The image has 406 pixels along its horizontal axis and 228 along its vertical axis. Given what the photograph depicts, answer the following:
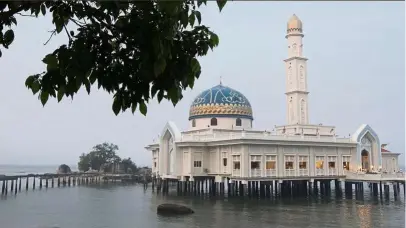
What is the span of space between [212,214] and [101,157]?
2275 inches

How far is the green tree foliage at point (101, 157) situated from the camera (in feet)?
263

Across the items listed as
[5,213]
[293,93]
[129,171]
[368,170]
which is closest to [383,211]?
[368,170]

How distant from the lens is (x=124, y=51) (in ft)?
12.3

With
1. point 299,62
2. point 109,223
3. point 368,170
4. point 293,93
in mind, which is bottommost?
point 109,223

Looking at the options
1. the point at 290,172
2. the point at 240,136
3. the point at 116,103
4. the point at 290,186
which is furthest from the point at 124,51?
the point at 290,186

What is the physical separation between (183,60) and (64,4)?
3.96 ft

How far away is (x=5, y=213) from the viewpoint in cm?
2742

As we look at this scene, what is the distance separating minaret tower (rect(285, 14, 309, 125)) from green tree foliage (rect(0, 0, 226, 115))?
36.7 metres

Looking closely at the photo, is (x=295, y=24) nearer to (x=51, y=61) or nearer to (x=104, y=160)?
(x=51, y=61)

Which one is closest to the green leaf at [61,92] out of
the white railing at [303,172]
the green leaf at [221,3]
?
the green leaf at [221,3]

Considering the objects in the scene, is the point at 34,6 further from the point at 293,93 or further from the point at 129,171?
the point at 129,171

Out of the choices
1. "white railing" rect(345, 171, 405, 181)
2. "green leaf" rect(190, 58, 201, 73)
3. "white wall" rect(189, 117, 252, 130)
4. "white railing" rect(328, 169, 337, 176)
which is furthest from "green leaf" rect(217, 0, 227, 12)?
"white wall" rect(189, 117, 252, 130)

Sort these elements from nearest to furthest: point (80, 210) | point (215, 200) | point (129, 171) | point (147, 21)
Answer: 1. point (147, 21)
2. point (80, 210)
3. point (215, 200)
4. point (129, 171)

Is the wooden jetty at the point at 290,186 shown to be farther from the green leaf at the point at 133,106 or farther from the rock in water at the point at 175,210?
the green leaf at the point at 133,106
